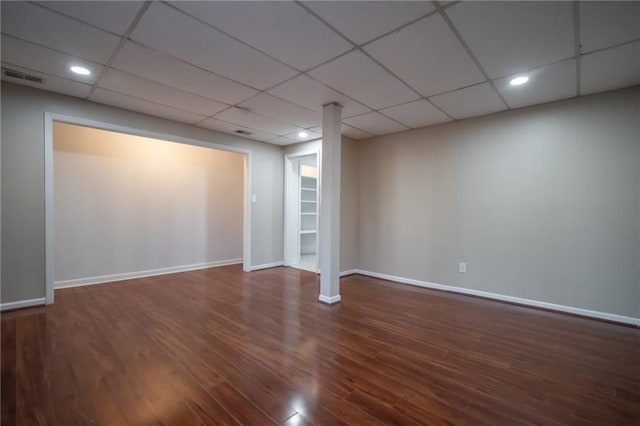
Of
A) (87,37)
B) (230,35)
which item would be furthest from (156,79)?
(230,35)

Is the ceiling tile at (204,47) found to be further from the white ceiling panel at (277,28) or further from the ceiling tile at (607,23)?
the ceiling tile at (607,23)

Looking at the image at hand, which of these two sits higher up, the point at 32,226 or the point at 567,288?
the point at 32,226

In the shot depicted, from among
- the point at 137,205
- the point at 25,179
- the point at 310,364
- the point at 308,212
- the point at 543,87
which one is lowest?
the point at 310,364

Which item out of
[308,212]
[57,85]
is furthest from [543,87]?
[308,212]

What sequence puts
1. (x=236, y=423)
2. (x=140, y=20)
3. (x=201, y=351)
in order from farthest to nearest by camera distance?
1. (x=201, y=351)
2. (x=140, y=20)
3. (x=236, y=423)

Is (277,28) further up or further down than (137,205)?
further up

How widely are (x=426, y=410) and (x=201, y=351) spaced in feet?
5.82

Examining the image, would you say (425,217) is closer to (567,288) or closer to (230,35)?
(567,288)

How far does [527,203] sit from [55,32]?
5102mm

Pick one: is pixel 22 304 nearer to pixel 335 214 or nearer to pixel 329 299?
pixel 329 299

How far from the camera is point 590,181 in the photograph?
10.5 ft

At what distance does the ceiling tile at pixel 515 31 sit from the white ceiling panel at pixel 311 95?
1428mm

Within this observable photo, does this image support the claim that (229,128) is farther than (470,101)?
Yes

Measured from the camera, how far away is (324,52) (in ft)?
7.85
